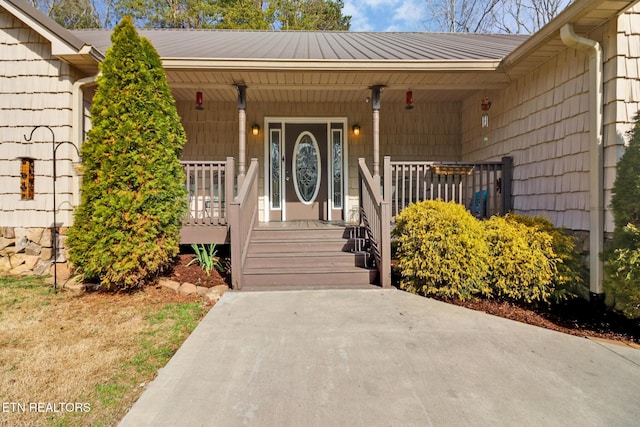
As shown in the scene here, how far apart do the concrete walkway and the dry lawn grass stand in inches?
8.7

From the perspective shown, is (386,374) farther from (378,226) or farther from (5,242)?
(5,242)

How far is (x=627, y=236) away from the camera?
9.96 feet

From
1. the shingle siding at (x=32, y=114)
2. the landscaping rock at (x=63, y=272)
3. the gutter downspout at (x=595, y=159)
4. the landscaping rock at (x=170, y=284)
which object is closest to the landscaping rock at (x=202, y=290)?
the landscaping rock at (x=170, y=284)

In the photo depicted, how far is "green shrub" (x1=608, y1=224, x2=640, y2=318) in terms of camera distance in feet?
9.50

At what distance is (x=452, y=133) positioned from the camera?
6988mm

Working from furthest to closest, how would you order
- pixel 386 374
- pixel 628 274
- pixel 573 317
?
pixel 573 317
pixel 628 274
pixel 386 374

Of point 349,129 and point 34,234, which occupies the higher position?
point 349,129

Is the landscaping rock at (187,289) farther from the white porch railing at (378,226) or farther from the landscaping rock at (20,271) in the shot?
the landscaping rock at (20,271)

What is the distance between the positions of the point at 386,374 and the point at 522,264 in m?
2.24

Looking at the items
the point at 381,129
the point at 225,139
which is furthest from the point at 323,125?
the point at 225,139

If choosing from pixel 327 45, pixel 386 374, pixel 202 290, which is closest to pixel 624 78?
pixel 386 374

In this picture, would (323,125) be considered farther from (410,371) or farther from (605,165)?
(410,371)

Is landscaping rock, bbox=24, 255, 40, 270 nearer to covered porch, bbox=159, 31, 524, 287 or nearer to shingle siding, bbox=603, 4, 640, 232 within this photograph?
covered porch, bbox=159, 31, 524, 287

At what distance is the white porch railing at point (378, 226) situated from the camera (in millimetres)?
4066
